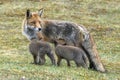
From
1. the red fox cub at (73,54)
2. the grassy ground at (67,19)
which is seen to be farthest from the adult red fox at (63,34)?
the grassy ground at (67,19)

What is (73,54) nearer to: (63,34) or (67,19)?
(63,34)

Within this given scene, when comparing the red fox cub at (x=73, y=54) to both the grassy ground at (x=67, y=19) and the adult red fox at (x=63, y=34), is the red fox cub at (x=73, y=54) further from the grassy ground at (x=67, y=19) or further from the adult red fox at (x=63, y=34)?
the adult red fox at (x=63, y=34)

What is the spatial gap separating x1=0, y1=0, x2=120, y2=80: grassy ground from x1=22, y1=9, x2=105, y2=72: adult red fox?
2.90 ft

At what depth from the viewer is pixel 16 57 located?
63.4ft

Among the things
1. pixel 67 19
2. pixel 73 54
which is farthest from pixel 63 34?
pixel 67 19

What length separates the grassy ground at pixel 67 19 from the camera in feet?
46.8

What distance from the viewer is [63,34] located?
55.6 feet

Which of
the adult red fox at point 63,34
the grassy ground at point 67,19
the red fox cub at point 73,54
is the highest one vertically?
the adult red fox at point 63,34

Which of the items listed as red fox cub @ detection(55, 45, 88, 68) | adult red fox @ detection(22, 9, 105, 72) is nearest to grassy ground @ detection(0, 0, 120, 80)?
red fox cub @ detection(55, 45, 88, 68)

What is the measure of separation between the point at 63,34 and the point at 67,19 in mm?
17011

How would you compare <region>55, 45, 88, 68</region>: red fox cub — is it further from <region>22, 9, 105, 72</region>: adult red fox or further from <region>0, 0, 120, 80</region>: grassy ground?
<region>22, 9, 105, 72</region>: adult red fox

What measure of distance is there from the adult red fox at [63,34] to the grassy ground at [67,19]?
88 cm

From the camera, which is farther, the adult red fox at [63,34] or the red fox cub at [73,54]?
the adult red fox at [63,34]

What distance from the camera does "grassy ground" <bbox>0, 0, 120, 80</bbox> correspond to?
561 inches
